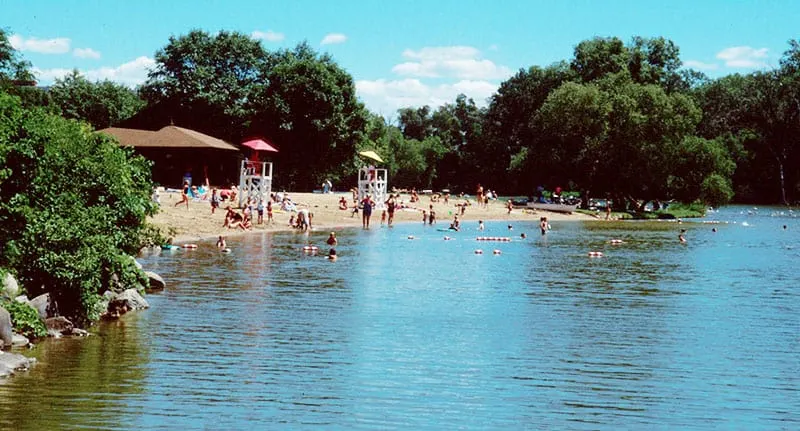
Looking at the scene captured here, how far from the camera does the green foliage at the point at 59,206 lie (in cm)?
2094

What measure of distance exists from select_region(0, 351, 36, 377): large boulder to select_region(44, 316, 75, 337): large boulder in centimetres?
273

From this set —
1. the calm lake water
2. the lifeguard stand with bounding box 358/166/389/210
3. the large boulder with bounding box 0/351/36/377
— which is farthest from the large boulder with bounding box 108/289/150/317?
the lifeguard stand with bounding box 358/166/389/210

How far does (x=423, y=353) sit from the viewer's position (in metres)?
21.1

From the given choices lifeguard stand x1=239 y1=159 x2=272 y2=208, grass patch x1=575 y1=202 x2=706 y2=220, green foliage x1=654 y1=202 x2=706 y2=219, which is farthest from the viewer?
green foliage x1=654 y1=202 x2=706 y2=219

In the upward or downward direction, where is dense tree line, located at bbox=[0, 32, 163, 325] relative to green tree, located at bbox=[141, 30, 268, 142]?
downward

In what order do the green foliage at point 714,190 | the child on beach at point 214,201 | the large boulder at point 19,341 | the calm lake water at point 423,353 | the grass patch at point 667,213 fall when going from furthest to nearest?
the grass patch at point 667,213 → the green foliage at point 714,190 → the child on beach at point 214,201 → the large boulder at point 19,341 → the calm lake water at point 423,353

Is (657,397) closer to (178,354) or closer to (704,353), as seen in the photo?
(704,353)

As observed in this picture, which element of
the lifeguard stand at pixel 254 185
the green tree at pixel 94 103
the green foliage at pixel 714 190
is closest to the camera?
the lifeguard stand at pixel 254 185

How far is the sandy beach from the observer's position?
2123 inches

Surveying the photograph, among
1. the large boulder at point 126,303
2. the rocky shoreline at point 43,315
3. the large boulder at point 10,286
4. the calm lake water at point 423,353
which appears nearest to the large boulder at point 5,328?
the rocky shoreline at point 43,315

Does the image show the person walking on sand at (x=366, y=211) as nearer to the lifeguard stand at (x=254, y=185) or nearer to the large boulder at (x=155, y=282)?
the lifeguard stand at (x=254, y=185)

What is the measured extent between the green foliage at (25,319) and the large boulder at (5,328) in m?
0.85

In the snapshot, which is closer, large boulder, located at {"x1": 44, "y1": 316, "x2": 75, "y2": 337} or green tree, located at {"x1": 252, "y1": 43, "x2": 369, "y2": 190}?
large boulder, located at {"x1": 44, "y1": 316, "x2": 75, "y2": 337}

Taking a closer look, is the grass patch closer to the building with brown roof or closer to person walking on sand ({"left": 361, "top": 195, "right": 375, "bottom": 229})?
person walking on sand ({"left": 361, "top": 195, "right": 375, "bottom": 229})
